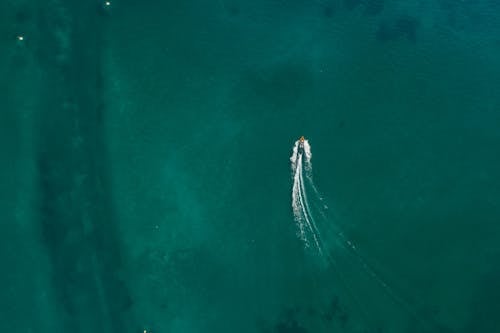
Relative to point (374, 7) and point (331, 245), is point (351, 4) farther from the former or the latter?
point (331, 245)

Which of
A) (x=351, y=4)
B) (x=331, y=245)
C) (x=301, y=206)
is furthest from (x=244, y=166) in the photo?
(x=351, y=4)

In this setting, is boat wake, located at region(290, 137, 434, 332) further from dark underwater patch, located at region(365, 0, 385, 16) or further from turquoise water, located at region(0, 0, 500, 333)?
dark underwater patch, located at region(365, 0, 385, 16)

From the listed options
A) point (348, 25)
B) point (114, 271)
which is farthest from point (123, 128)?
point (348, 25)

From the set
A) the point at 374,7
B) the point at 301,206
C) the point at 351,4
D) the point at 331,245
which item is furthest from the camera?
the point at 374,7

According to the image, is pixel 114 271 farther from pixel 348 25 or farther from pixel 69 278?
pixel 348 25

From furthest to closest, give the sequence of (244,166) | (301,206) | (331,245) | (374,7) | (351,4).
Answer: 1. (374,7)
2. (351,4)
3. (244,166)
4. (301,206)
5. (331,245)

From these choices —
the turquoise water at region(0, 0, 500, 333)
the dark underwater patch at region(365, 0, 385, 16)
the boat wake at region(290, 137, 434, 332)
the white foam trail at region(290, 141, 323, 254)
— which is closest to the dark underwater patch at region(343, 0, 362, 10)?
the turquoise water at region(0, 0, 500, 333)

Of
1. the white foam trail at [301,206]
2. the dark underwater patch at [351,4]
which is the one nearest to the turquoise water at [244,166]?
the dark underwater patch at [351,4]

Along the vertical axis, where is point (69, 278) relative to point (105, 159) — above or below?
below
